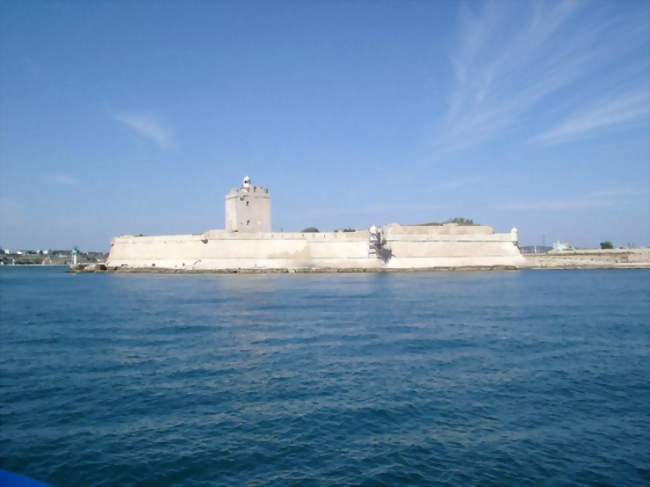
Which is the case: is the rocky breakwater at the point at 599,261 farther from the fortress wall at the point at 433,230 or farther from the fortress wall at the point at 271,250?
the fortress wall at the point at 271,250

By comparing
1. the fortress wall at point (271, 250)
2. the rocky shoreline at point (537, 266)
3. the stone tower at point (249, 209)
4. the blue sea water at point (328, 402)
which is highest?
the stone tower at point (249, 209)

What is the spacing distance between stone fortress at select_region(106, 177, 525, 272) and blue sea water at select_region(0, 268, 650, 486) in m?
26.9

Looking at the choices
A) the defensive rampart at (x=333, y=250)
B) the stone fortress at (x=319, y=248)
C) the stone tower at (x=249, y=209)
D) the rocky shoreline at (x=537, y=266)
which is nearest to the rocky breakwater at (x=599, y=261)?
the rocky shoreline at (x=537, y=266)

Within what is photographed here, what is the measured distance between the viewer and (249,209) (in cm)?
4225

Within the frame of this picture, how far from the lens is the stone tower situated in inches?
1654

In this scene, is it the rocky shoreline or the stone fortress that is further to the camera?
the stone fortress

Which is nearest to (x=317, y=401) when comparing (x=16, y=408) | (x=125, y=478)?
(x=125, y=478)

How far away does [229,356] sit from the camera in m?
9.02

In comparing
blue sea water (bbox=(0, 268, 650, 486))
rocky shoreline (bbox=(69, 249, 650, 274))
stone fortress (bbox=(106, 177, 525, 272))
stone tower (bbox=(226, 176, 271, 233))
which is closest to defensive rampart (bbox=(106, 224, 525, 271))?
stone fortress (bbox=(106, 177, 525, 272))

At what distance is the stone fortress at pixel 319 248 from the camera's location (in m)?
39.9

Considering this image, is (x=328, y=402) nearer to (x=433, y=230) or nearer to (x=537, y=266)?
(x=433, y=230)

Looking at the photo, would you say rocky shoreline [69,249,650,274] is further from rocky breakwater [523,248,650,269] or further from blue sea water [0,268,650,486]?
blue sea water [0,268,650,486]

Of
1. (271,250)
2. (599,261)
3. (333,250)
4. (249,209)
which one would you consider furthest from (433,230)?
(599,261)

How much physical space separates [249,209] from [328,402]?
3678cm
